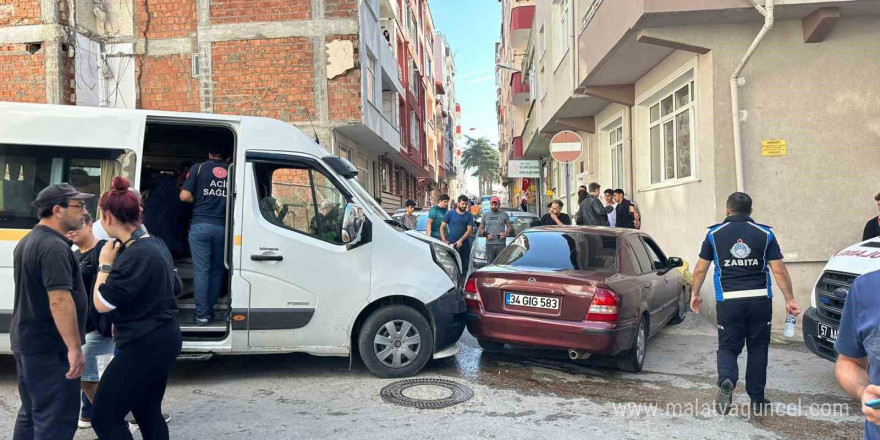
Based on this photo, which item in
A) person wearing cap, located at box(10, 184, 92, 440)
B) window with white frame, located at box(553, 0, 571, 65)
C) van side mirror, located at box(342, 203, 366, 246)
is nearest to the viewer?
person wearing cap, located at box(10, 184, 92, 440)

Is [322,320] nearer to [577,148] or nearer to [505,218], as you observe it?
[505,218]

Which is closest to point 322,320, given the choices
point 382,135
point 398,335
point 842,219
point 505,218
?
point 398,335

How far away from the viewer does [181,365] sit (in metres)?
5.73

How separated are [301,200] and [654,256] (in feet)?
14.3

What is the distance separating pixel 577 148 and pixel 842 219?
3994 millimetres

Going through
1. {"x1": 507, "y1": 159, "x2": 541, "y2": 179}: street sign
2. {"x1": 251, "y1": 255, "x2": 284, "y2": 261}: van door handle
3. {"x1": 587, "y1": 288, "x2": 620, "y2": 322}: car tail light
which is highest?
{"x1": 507, "y1": 159, "x2": 541, "y2": 179}: street sign

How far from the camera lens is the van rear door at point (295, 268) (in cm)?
498

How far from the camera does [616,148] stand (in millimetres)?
13320

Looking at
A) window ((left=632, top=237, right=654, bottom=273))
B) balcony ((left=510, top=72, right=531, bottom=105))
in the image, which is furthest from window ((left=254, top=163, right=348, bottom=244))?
balcony ((left=510, top=72, right=531, bottom=105))

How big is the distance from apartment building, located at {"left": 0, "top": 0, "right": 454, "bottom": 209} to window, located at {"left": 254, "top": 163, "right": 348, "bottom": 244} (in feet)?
27.6

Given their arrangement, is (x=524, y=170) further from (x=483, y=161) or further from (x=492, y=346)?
(x=483, y=161)

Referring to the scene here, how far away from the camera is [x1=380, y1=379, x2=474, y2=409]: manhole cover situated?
4586 mm

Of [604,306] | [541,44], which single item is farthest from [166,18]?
[604,306]

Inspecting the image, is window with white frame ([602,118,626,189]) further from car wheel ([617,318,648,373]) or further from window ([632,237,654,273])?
car wheel ([617,318,648,373])
